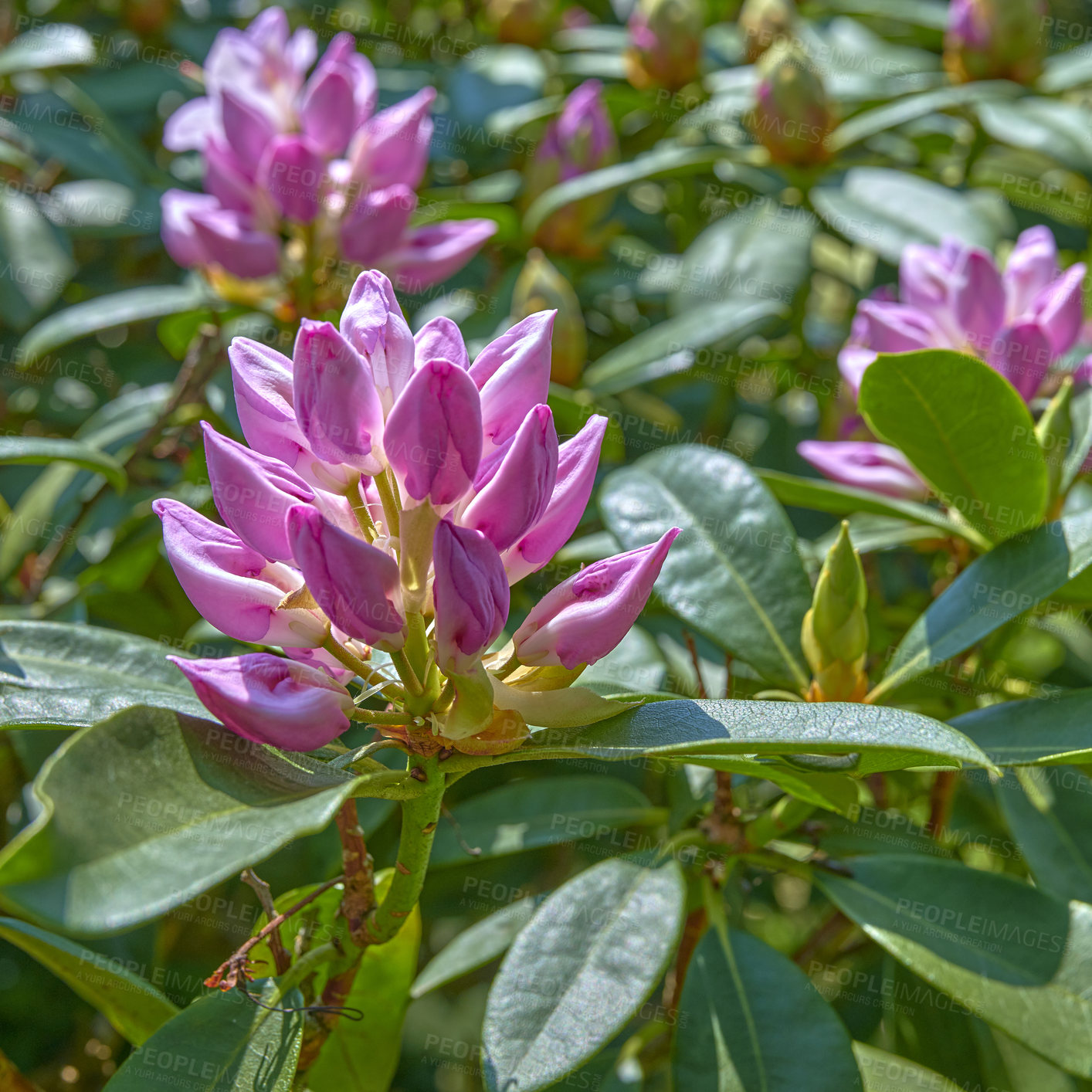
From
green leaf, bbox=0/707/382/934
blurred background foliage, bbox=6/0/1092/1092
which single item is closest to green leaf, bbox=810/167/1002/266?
blurred background foliage, bbox=6/0/1092/1092

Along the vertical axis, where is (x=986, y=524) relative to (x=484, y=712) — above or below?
below

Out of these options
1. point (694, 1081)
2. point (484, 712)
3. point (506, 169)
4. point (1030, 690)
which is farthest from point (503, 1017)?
point (506, 169)

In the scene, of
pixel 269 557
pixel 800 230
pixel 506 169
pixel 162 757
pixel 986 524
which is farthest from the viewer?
pixel 506 169

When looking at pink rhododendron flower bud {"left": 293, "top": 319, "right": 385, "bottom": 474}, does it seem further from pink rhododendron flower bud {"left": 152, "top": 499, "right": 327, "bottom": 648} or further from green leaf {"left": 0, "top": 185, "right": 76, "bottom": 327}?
green leaf {"left": 0, "top": 185, "right": 76, "bottom": 327}

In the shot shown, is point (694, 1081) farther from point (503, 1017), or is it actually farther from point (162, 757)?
point (162, 757)

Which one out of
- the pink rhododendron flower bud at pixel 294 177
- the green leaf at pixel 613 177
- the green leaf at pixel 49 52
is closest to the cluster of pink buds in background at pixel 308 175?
the pink rhododendron flower bud at pixel 294 177

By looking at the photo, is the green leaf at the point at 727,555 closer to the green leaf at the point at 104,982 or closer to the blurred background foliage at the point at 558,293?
Answer: the blurred background foliage at the point at 558,293

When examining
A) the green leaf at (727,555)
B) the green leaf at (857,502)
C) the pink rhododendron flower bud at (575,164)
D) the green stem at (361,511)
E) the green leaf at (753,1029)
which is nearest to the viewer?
the green stem at (361,511)

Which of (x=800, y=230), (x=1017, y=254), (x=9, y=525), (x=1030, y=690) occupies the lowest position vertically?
(x=1030, y=690)
